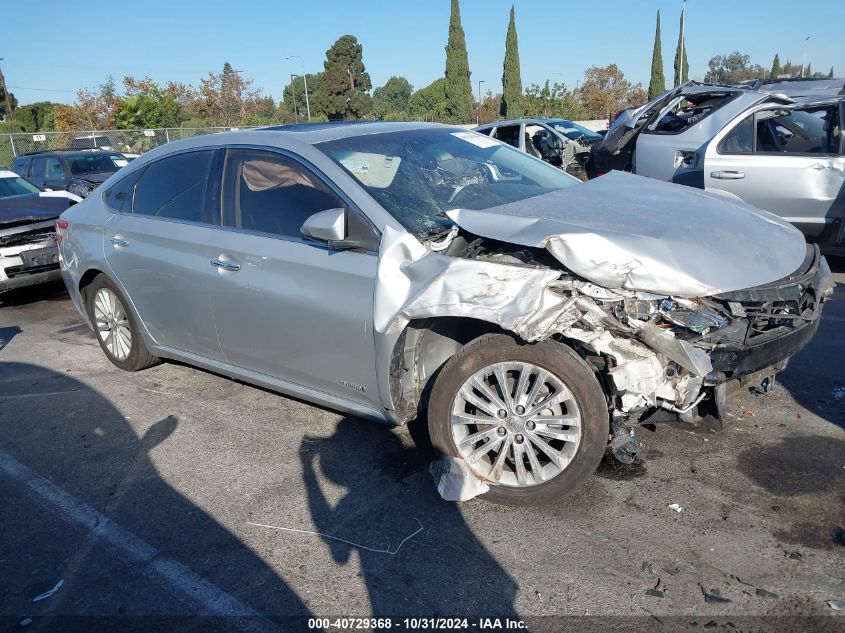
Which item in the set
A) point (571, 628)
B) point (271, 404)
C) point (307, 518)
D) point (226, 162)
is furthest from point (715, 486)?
point (226, 162)

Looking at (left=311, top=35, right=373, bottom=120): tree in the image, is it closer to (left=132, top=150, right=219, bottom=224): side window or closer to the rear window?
the rear window

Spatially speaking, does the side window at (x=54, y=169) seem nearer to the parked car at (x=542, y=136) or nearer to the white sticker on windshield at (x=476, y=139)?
the parked car at (x=542, y=136)

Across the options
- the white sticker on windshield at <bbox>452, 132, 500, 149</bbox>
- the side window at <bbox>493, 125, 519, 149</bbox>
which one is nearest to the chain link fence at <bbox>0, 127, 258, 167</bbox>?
the side window at <bbox>493, 125, 519, 149</bbox>

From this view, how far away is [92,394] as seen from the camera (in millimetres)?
5184

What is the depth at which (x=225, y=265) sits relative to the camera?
409cm

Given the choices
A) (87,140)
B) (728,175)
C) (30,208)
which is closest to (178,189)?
Answer: (30,208)

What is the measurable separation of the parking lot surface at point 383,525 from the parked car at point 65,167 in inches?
430

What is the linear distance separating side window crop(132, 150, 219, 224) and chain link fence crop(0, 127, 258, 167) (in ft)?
77.5

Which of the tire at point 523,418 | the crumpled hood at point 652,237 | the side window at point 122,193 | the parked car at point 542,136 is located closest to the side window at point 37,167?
the parked car at point 542,136

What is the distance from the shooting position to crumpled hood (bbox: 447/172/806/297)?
117 inches

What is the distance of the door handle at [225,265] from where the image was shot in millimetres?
4039

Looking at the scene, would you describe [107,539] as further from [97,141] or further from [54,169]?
[97,141]

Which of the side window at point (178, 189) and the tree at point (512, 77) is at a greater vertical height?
the tree at point (512, 77)

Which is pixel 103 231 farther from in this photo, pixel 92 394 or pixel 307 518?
pixel 307 518
